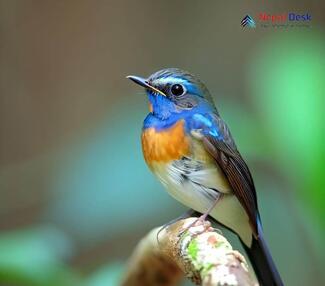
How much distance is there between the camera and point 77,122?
2.22m

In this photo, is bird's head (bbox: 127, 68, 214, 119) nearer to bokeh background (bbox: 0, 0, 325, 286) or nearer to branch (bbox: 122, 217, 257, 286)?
bokeh background (bbox: 0, 0, 325, 286)

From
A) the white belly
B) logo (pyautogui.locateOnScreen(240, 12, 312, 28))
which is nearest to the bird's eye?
the white belly

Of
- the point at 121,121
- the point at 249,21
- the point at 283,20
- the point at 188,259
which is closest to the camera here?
the point at 188,259

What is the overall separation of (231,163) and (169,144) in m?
0.12

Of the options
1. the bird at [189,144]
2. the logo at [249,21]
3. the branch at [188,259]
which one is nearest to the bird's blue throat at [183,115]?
the bird at [189,144]

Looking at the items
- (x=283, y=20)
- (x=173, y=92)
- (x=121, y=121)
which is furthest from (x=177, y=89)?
(x=283, y=20)

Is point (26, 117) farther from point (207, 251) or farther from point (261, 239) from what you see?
point (207, 251)

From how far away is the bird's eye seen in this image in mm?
1114

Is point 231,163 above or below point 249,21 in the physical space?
below

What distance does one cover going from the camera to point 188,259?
2.73 ft

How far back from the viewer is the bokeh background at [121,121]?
0.93m

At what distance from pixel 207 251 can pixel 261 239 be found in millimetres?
500

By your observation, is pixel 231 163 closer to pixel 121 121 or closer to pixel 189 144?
pixel 189 144

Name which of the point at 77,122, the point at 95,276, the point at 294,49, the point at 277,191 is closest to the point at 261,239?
the point at 277,191
